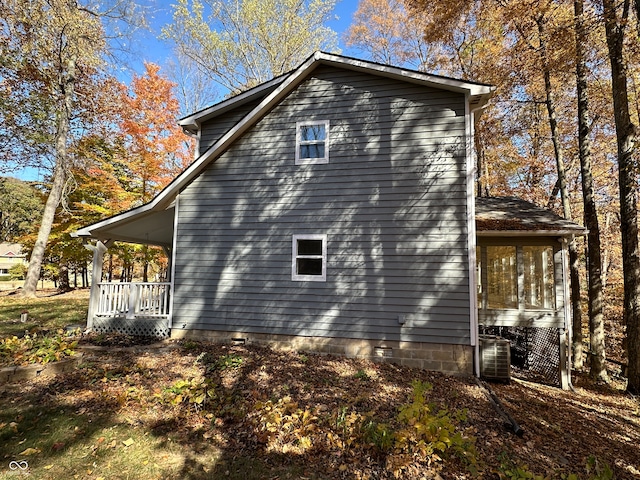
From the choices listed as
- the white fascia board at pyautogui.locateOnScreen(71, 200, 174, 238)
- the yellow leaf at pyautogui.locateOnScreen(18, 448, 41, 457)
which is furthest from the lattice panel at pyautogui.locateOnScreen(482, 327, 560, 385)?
the white fascia board at pyautogui.locateOnScreen(71, 200, 174, 238)

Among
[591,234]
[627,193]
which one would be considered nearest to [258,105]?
[627,193]

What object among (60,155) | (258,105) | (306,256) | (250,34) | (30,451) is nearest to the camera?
(30,451)

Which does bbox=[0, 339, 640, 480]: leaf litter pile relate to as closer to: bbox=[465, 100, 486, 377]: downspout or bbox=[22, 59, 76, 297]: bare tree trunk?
bbox=[465, 100, 486, 377]: downspout

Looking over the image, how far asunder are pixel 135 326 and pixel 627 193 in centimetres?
1202

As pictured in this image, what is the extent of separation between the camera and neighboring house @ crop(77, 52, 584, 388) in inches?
293

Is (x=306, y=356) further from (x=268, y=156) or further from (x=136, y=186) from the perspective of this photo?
(x=136, y=186)

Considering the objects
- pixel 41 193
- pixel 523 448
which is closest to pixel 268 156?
pixel 523 448

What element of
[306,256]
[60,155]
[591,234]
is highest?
[60,155]

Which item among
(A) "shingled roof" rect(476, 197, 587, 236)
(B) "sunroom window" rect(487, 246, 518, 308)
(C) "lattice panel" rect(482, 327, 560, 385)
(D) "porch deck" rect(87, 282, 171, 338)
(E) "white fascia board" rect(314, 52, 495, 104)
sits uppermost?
(E) "white fascia board" rect(314, 52, 495, 104)

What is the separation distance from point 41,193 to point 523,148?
85.1 feet

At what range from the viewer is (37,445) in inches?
152

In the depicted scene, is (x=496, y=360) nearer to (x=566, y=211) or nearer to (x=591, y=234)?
(x=591, y=234)

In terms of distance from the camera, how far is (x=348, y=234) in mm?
7918

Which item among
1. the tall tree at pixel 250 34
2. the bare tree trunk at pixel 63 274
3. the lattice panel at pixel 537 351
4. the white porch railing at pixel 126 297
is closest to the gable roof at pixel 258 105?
the white porch railing at pixel 126 297
